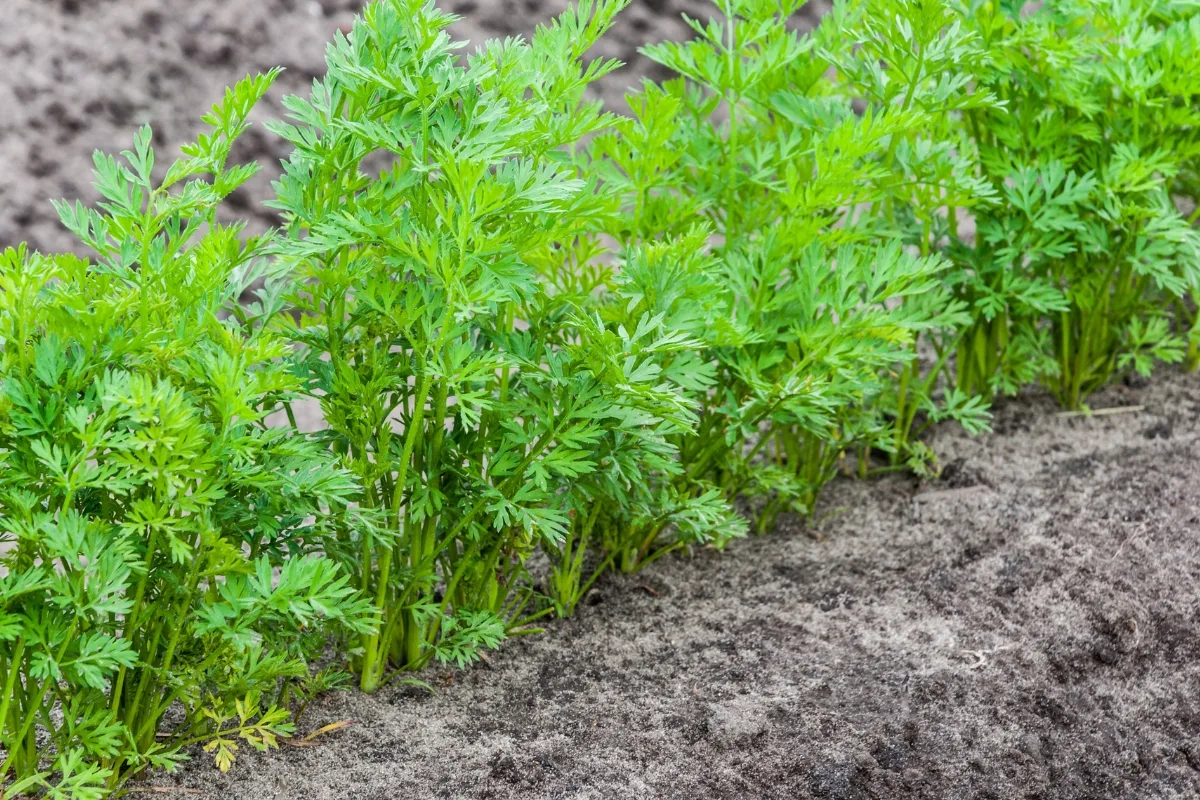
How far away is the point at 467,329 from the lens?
1912 millimetres

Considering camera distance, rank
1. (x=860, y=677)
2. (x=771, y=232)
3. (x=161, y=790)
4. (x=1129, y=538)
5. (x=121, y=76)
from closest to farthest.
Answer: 1. (x=161, y=790)
2. (x=860, y=677)
3. (x=771, y=232)
4. (x=1129, y=538)
5. (x=121, y=76)

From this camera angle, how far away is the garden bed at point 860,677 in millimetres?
1944

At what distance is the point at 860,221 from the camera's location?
8.39ft

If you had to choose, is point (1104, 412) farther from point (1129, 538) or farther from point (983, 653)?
point (983, 653)

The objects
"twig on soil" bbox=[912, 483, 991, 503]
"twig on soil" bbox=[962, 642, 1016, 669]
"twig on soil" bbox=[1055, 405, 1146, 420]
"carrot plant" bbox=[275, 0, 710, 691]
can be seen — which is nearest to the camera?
"carrot plant" bbox=[275, 0, 710, 691]

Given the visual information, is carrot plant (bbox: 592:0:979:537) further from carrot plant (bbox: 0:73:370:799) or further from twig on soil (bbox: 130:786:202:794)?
twig on soil (bbox: 130:786:202:794)

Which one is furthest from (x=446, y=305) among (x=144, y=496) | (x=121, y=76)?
(x=121, y=76)

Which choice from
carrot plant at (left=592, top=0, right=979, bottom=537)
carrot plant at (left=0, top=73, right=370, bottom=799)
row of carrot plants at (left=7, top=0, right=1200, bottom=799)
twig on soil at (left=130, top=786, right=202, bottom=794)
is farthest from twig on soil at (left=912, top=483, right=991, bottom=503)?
twig on soil at (left=130, top=786, right=202, bottom=794)

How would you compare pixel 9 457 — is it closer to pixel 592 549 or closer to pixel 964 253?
pixel 592 549

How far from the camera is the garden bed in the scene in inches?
76.5

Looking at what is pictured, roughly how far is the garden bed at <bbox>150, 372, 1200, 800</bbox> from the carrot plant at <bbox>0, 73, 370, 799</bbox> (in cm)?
24

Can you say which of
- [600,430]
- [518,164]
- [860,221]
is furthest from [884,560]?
[518,164]

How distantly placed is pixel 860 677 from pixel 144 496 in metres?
1.26

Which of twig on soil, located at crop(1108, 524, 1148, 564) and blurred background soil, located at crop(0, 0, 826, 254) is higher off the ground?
blurred background soil, located at crop(0, 0, 826, 254)
